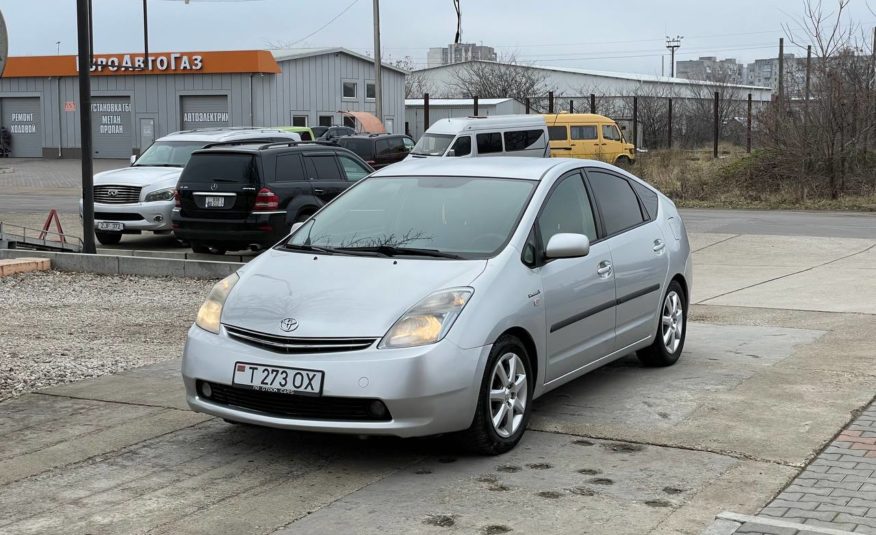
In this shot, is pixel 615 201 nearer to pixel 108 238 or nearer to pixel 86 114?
pixel 86 114

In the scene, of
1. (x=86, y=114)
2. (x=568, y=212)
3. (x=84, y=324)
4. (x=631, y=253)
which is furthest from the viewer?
(x=86, y=114)

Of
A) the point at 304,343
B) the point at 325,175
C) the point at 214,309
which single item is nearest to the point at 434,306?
the point at 304,343

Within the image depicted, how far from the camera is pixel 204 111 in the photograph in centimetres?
5144

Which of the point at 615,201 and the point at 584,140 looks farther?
the point at 584,140

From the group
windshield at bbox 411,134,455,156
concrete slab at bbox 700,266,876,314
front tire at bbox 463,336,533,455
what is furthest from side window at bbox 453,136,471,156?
front tire at bbox 463,336,533,455

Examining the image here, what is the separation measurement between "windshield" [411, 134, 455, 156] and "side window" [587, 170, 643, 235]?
1985cm

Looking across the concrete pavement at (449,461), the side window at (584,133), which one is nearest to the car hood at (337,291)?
the concrete pavement at (449,461)

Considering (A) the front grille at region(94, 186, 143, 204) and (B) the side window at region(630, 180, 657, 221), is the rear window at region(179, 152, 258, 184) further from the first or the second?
(B) the side window at region(630, 180, 657, 221)

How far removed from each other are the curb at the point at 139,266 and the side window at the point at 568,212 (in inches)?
253

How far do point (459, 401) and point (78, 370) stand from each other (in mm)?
3678

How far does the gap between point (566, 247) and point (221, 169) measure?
9496 mm

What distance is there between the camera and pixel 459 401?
5.80 metres

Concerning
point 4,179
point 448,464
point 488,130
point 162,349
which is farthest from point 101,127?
point 448,464

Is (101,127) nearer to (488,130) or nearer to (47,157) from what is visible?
(47,157)
